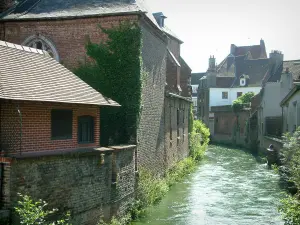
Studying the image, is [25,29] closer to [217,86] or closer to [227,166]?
[227,166]

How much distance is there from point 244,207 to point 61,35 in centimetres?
1177

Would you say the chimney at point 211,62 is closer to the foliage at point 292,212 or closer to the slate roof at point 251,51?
the slate roof at point 251,51

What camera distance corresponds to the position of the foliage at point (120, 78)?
15.3 m

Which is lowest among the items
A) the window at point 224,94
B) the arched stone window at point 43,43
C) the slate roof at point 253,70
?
the arched stone window at point 43,43

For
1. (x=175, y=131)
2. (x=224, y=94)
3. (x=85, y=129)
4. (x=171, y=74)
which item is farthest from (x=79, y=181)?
(x=224, y=94)

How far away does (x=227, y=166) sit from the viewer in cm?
2903

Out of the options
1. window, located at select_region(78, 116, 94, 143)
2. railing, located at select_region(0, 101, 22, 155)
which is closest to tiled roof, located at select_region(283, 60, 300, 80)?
window, located at select_region(78, 116, 94, 143)

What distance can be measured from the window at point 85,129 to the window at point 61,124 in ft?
2.21

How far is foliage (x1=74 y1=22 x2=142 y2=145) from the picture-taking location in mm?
15344

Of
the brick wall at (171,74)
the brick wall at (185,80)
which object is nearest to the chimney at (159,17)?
the brick wall at (185,80)

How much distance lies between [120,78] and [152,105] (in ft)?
11.5

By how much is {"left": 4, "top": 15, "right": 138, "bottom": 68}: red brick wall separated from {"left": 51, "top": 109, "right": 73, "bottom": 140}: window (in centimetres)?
500

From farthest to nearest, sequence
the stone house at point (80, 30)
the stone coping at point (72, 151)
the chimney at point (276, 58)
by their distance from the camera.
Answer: the chimney at point (276, 58) → the stone house at point (80, 30) → the stone coping at point (72, 151)

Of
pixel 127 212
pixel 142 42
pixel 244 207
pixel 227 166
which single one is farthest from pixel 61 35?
pixel 227 166
